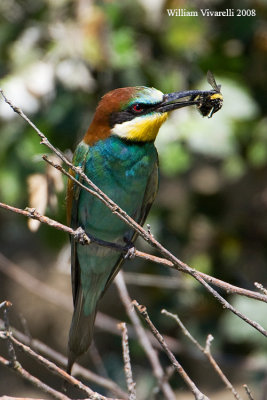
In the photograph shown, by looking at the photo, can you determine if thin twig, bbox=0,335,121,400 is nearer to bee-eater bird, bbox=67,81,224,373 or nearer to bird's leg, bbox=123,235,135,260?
bee-eater bird, bbox=67,81,224,373

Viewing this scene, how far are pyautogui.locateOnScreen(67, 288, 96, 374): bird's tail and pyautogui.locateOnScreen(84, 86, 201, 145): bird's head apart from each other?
1.95 feet

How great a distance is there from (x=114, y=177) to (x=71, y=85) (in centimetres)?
85

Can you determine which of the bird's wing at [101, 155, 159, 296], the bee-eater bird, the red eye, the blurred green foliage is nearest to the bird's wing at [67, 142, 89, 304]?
the bee-eater bird

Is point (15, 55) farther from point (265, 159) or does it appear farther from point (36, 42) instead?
point (265, 159)

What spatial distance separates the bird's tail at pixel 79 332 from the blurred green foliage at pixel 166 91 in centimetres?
54

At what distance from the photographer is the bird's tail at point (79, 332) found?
2.15 meters

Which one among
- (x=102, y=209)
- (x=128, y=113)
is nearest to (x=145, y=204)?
(x=102, y=209)

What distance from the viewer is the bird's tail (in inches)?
84.7

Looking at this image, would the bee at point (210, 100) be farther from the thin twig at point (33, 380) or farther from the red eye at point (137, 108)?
the thin twig at point (33, 380)

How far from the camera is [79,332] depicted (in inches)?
89.9

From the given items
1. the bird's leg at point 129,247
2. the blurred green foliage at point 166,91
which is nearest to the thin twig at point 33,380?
the bird's leg at point 129,247

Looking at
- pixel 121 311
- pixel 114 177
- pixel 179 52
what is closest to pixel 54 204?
pixel 114 177

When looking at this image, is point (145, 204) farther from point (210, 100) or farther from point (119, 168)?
point (210, 100)

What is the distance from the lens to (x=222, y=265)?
3.32m
